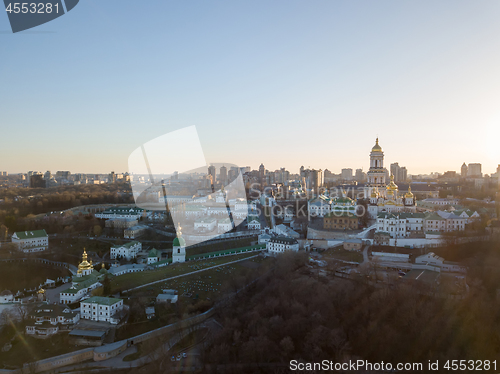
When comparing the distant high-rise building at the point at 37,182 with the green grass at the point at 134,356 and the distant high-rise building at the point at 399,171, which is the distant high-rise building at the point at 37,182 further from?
the distant high-rise building at the point at 399,171

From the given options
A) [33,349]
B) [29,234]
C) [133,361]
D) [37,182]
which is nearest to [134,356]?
[133,361]

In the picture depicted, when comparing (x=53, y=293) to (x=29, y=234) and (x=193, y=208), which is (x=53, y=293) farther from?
(x=193, y=208)

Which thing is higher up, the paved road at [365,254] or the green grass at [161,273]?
the paved road at [365,254]

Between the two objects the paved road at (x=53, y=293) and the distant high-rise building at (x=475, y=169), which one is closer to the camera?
the paved road at (x=53, y=293)

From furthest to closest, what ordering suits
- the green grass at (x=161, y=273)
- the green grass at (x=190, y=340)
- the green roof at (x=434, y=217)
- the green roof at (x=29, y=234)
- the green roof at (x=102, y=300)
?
the green roof at (x=29, y=234) → the green roof at (x=434, y=217) → the green grass at (x=161, y=273) → the green roof at (x=102, y=300) → the green grass at (x=190, y=340)

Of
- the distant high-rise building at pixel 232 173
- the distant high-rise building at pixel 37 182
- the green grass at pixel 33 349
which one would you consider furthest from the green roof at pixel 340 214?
the distant high-rise building at pixel 37 182
